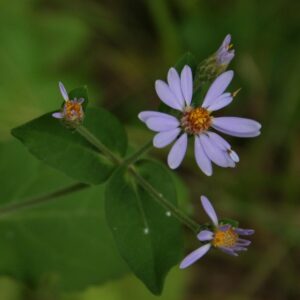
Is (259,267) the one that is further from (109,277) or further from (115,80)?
(115,80)

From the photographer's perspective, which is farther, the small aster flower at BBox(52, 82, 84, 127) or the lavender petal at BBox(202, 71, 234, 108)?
the lavender petal at BBox(202, 71, 234, 108)

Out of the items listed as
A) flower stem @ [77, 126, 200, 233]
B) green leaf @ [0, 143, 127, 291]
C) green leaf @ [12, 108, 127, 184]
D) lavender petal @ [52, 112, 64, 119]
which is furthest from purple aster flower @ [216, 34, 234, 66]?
green leaf @ [0, 143, 127, 291]

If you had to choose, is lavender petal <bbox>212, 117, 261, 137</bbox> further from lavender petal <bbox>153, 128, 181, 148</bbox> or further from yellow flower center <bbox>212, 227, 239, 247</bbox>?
yellow flower center <bbox>212, 227, 239, 247</bbox>

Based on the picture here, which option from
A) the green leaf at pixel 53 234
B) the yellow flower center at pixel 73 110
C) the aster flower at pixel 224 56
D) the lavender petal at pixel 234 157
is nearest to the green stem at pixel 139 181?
the yellow flower center at pixel 73 110

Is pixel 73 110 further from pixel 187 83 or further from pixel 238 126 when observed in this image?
pixel 238 126

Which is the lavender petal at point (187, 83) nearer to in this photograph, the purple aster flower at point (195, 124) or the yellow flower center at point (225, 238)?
the purple aster flower at point (195, 124)

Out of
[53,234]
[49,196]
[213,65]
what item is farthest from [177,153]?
[53,234]

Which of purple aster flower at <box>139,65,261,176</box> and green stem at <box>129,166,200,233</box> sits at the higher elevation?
purple aster flower at <box>139,65,261,176</box>

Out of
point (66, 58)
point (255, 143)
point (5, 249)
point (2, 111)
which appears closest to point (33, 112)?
point (2, 111)
